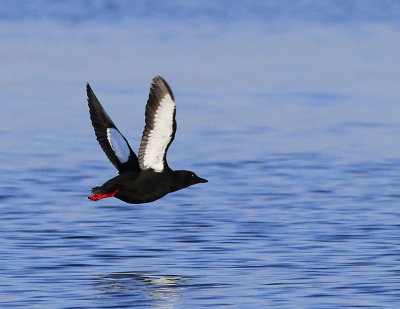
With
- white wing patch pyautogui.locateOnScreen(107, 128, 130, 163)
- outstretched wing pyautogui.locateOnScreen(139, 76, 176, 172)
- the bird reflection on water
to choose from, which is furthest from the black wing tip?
the bird reflection on water

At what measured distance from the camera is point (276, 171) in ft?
53.3

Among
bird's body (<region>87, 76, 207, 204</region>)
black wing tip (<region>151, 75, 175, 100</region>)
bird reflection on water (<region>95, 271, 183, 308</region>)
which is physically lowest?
bird reflection on water (<region>95, 271, 183, 308</region>)

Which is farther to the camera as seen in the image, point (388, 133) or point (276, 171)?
point (388, 133)

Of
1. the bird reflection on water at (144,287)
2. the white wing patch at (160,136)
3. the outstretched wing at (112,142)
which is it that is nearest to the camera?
the bird reflection on water at (144,287)

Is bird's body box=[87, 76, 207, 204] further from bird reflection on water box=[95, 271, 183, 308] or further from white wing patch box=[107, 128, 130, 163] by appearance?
bird reflection on water box=[95, 271, 183, 308]

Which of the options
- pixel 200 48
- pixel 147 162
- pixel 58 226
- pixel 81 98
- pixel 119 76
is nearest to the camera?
pixel 147 162

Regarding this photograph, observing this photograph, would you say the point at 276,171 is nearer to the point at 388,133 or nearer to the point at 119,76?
the point at 388,133

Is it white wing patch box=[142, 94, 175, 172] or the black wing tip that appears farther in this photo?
white wing patch box=[142, 94, 175, 172]

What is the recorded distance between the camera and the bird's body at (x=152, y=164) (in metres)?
10.2

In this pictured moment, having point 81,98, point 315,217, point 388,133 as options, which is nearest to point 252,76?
point 81,98

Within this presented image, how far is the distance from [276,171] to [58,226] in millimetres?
4507

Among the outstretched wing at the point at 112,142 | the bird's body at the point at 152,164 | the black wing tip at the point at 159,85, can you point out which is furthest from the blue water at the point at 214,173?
the black wing tip at the point at 159,85

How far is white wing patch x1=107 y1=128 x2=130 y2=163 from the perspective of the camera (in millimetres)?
11281

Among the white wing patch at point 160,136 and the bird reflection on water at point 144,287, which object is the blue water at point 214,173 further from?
the white wing patch at point 160,136
